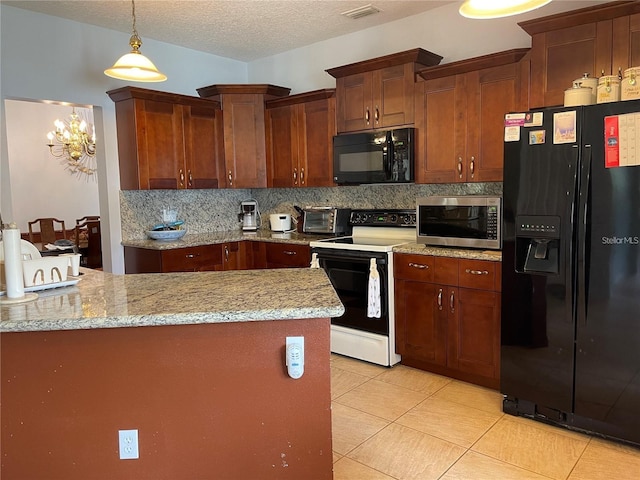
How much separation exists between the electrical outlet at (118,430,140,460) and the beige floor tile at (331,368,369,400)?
1.60 m

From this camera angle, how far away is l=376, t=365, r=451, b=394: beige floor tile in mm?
3211

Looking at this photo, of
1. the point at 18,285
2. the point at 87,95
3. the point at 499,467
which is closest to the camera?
the point at 18,285

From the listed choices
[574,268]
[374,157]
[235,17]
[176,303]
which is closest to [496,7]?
[574,268]

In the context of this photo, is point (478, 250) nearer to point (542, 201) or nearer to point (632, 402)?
point (542, 201)

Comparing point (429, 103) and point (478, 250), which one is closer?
point (478, 250)

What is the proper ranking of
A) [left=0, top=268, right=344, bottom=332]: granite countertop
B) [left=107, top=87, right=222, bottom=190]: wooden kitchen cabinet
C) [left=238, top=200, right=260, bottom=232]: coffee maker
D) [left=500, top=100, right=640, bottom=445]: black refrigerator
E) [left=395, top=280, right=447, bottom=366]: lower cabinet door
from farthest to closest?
[left=238, top=200, right=260, bottom=232]: coffee maker → [left=107, top=87, right=222, bottom=190]: wooden kitchen cabinet → [left=395, top=280, right=447, bottom=366]: lower cabinet door → [left=500, top=100, right=640, bottom=445]: black refrigerator → [left=0, top=268, right=344, bottom=332]: granite countertop

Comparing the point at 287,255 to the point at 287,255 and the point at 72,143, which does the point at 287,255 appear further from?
the point at 72,143

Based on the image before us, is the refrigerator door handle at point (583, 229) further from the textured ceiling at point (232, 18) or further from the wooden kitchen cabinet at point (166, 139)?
the wooden kitchen cabinet at point (166, 139)

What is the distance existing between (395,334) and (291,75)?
281 centimetres

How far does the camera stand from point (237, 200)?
5223 mm

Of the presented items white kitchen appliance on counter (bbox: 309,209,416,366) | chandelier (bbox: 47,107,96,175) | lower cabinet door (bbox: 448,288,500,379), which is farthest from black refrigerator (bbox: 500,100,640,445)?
chandelier (bbox: 47,107,96,175)

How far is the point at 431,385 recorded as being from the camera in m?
3.24

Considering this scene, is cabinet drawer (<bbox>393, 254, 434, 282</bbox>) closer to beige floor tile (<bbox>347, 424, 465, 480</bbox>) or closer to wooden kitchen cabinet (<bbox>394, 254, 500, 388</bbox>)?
wooden kitchen cabinet (<bbox>394, 254, 500, 388</bbox>)

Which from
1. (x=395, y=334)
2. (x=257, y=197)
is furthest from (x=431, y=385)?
(x=257, y=197)
